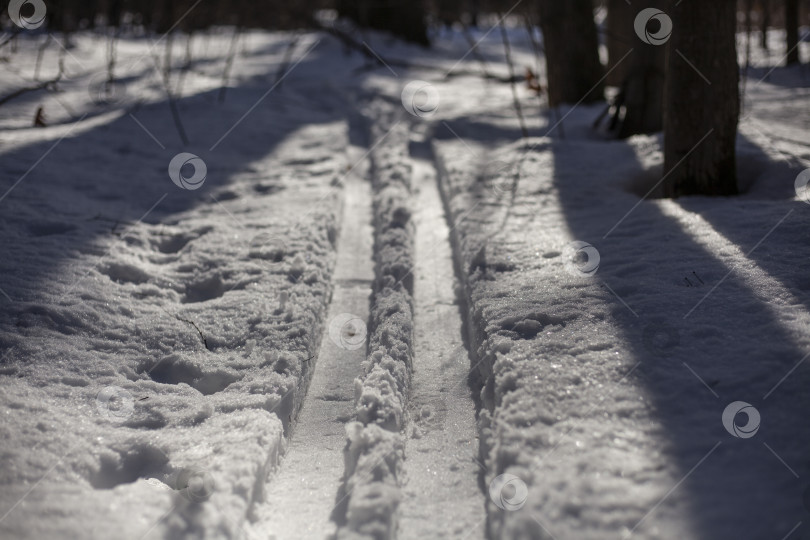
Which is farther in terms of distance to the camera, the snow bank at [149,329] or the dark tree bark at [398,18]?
the dark tree bark at [398,18]

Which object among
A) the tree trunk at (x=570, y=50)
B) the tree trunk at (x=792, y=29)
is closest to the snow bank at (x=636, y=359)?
the tree trunk at (x=570, y=50)

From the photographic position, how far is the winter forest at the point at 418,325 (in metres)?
1.75

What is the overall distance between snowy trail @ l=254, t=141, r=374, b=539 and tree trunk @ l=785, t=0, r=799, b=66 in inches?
301

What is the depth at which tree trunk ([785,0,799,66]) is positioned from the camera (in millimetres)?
8211

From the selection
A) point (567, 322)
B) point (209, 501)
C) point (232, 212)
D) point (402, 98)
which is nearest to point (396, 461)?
point (209, 501)

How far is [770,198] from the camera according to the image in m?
3.54

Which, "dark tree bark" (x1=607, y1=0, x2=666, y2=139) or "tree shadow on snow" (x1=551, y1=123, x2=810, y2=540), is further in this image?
"dark tree bark" (x1=607, y1=0, x2=666, y2=139)

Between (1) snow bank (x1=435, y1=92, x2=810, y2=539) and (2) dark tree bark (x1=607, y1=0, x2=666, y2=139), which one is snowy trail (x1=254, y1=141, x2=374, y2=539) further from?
(2) dark tree bark (x1=607, y1=0, x2=666, y2=139)

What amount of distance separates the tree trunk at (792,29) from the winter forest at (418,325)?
416cm

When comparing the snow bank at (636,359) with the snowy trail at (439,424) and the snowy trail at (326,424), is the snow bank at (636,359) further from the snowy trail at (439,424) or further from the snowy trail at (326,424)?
the snowy trail at (326,424)

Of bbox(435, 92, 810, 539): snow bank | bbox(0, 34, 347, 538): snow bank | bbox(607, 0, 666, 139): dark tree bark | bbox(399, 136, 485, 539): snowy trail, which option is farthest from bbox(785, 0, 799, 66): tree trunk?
bbox(399, 136, 485, 539): snowy trail

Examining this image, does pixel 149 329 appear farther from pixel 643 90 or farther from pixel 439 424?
pixel 643 90

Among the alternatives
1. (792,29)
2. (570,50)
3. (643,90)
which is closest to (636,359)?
(643,90)

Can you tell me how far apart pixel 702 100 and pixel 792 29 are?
6649 millimetres
